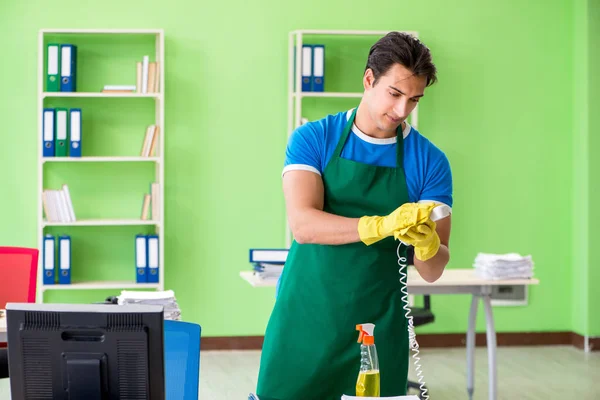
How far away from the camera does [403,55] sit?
77.2 inches

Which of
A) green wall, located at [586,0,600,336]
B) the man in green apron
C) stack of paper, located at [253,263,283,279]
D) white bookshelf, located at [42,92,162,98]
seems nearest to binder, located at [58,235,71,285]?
white bookshelf, located at [42,92,162,98]

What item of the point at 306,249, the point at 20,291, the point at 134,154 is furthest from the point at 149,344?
the point at 134,154

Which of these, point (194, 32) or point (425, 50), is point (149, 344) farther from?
point (194, 32)

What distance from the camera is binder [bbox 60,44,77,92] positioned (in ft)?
16.2

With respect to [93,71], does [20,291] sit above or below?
below

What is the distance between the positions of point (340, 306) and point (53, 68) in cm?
347

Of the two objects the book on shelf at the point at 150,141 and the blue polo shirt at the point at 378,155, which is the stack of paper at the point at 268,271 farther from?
the blue polo shirt at the point at 378,155

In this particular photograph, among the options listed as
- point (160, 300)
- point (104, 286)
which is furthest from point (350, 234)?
point (104, 286)

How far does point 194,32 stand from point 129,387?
409 cm

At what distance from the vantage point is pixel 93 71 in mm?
5211

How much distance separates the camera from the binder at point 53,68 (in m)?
4.93

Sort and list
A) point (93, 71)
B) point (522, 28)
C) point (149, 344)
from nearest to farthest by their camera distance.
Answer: point (149, 344) → point (93, 71) → point (522, 28)

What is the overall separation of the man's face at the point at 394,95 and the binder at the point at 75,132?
3.23 m

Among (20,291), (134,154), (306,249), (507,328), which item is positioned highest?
(134,154)
